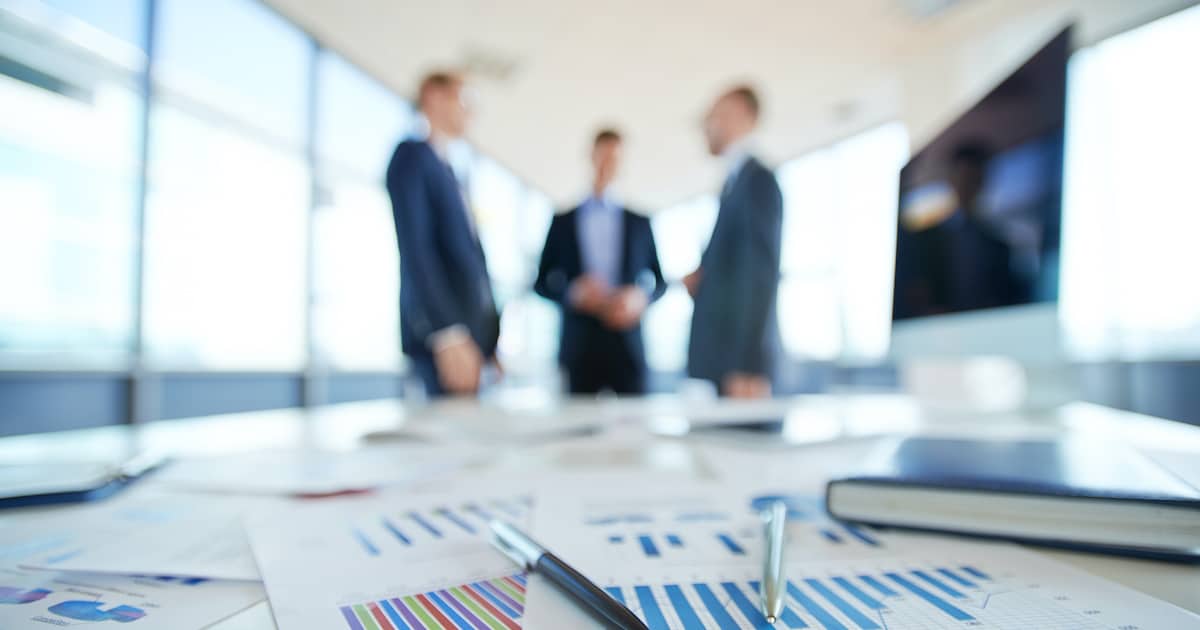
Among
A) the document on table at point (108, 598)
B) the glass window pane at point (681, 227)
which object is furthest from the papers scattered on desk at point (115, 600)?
the glass window pane at point (681, 227)

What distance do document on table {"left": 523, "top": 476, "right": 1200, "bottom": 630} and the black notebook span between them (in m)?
0.02

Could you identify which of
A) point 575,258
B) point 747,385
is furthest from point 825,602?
point 575,258

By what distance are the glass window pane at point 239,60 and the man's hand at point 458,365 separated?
260cm

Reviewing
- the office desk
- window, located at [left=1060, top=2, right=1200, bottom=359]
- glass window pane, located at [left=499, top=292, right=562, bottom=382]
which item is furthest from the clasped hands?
glass window pane, located at [left=499, top=292, right=562, bottom=382]

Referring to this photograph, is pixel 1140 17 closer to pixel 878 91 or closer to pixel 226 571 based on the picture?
pixel 878 91

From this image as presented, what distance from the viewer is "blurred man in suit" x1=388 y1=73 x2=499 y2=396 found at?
4.89 ft

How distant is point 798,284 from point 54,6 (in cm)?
602

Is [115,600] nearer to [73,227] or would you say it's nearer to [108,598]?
[108,598]

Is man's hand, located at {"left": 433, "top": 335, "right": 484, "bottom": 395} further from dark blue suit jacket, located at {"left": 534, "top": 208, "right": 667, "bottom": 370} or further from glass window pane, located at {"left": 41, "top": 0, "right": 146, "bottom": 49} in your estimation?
glass window pane, located at {"left": 41, "top": 0, "right": 146, "bottom": 49}

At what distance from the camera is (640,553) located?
327 mm

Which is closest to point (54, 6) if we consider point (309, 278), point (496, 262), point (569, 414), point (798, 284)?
point (309, 278)

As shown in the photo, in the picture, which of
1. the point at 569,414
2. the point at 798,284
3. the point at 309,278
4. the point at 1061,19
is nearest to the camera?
the point at 569,414

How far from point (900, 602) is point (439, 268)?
4.98ft

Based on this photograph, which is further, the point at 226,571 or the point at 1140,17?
the point at 1140,17
